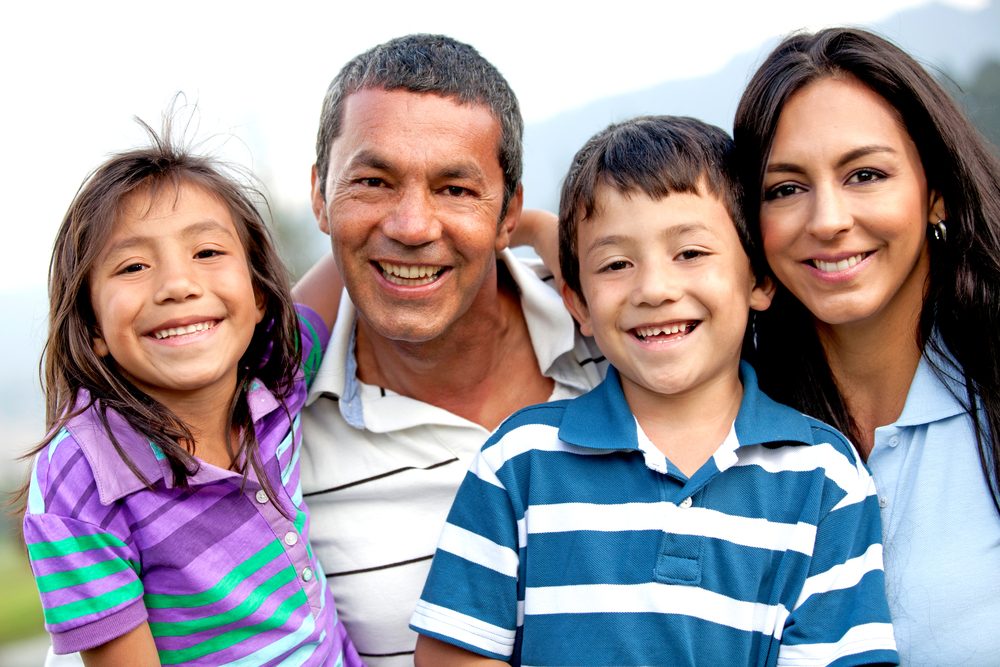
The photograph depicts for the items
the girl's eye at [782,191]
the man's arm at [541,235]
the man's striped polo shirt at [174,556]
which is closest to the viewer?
the man's striped polo shirt at [174,556]

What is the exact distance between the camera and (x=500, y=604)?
1287mm

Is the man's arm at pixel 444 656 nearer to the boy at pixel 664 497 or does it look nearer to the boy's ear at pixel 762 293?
the boy at pixel 664 497

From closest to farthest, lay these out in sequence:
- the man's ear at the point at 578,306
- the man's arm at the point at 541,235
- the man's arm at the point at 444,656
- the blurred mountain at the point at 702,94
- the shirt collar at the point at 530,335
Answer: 1. the man's arm at the point at 444,656
2. the man's ear at the point at 578,306
3. the shirt collar at the point at 530,335
4. the man's arm at the point at 541,235
5. the blurred mountain at the point at 702,94

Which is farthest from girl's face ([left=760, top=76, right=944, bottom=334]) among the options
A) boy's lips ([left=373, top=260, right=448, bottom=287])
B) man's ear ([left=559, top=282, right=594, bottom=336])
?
boy's lips ([left=373, top=260, right=448, bottom=287])

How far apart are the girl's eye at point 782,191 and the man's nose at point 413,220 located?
70cm

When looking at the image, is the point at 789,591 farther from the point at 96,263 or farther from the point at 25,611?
the point at 25,611

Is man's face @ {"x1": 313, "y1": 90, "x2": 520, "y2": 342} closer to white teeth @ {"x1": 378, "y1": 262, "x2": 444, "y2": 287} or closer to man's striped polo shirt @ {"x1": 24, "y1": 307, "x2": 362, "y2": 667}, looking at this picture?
white teeth @ {"x1": 378, "y1": 262, "x2": 444, "y2": 287}

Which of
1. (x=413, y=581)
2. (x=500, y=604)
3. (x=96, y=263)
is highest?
(x=96, y=263)

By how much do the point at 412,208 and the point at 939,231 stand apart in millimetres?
1088

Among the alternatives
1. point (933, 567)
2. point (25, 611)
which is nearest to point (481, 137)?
point (933, 567)

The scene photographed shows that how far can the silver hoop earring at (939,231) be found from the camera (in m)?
1.42

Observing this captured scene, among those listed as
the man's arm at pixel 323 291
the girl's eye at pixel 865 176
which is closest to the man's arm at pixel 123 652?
the man's arm at pixel 323 291

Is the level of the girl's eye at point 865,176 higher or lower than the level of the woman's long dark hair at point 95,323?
higher

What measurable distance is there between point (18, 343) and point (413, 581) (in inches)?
127
